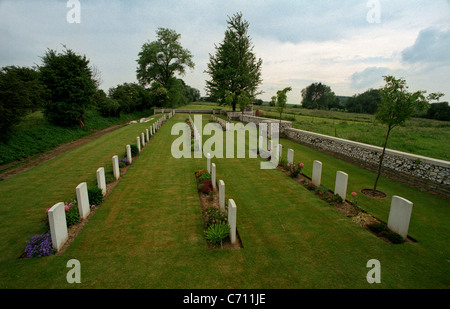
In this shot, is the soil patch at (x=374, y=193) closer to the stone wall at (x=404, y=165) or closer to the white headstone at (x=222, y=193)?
the stone wall at (x=404, y=165)

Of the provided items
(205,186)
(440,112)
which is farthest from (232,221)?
(440,112)

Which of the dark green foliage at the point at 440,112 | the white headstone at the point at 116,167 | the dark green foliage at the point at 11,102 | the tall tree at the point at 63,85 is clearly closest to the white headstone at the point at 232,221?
Answer: the white headstone at the point at 116,167

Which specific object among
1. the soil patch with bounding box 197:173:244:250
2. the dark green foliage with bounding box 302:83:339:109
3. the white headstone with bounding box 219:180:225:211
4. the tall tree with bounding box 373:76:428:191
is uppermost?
the dark green foliage with bounding box 302:83:339:109

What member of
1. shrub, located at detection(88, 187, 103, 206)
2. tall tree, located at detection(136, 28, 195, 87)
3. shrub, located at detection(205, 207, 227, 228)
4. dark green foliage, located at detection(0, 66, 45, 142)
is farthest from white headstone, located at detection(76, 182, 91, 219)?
tall tree, located at detection(136, 28, 195, 87)

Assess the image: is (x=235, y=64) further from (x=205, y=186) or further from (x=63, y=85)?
(x=205, y=186)

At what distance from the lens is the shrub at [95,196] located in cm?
717

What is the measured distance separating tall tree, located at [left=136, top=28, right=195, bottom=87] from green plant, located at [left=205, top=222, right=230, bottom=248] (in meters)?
50.6

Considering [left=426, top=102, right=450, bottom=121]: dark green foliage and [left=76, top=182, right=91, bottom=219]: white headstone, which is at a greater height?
[left=426, top=102, right=450, bottom=121]: dark green foliage

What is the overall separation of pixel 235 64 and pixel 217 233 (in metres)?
36.8

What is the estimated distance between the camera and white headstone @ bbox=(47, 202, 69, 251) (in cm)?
482

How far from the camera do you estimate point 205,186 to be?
8336 millimetres

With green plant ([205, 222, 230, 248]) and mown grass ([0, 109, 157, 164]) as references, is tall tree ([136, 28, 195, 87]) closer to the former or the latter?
mown grass ([0, 109, 157, 164])

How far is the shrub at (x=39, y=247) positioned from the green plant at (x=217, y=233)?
3.63m
